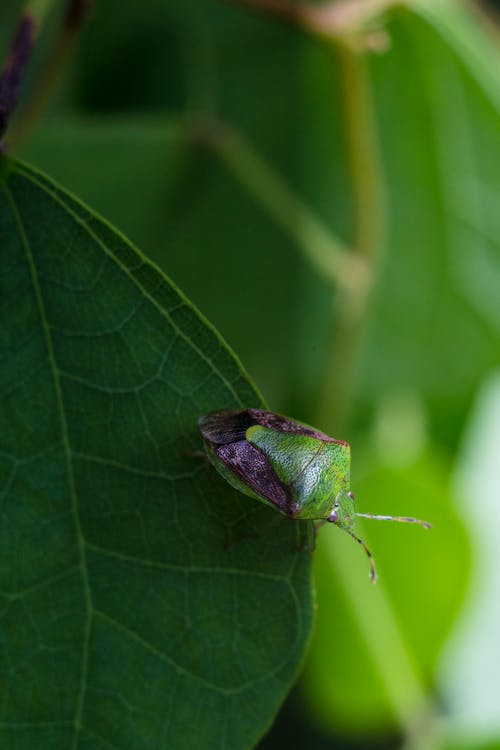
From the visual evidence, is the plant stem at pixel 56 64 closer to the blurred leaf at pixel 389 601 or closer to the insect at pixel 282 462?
the insect at pixel 282 462

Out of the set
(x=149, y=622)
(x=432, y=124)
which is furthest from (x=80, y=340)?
(x=432, y=124)

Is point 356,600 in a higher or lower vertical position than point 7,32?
lower

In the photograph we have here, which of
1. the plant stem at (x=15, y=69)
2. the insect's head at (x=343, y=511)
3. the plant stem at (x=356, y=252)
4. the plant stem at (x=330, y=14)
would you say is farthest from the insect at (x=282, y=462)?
the plant stem at (x=330, y=14)

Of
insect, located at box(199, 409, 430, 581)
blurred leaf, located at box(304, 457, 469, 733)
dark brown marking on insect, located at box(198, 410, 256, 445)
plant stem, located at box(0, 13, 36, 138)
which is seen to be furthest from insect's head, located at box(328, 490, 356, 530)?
plant stem, located at box(0, 13, 36, 138)

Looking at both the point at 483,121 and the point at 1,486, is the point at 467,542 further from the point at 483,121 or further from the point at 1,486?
the point at 1,486

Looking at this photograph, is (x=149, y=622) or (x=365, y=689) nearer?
(x=149, y=622)

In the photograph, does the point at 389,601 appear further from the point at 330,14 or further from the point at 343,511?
the point at 330,14
